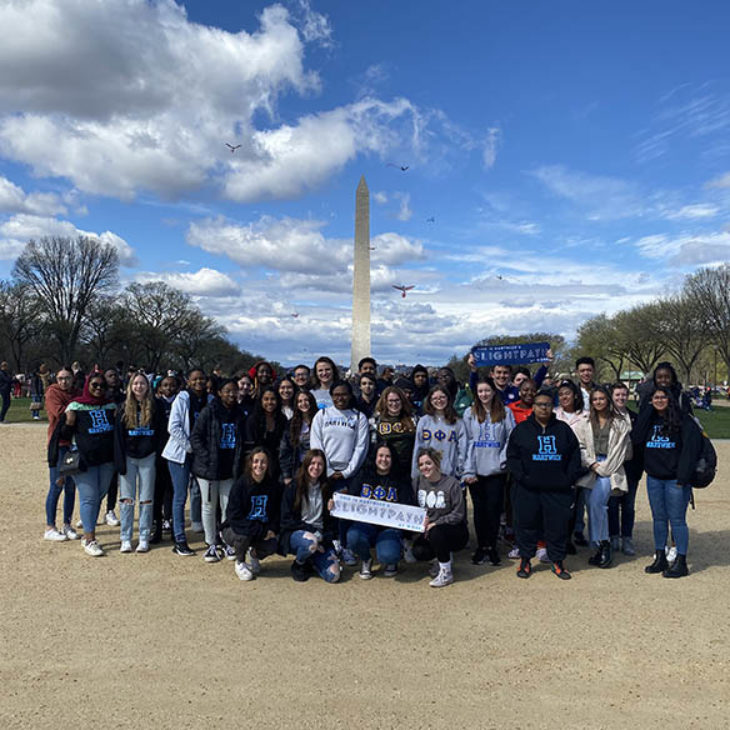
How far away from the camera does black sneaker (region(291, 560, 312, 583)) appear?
541cm

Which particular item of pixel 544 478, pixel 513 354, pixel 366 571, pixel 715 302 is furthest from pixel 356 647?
pixel 715 302

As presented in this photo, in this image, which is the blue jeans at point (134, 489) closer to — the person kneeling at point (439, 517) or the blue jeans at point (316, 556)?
the blue jeans at point (316, 556)

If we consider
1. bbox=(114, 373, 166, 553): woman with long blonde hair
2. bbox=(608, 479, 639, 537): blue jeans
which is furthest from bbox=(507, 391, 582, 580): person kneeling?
bbox=(114, 373, 166, 553): woman with long blonde hair

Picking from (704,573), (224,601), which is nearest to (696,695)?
(704,573)

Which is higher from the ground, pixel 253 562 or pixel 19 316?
pixel 19 316

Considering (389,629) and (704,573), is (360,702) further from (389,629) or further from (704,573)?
(704,573)

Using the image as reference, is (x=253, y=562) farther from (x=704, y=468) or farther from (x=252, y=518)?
(x=704, y=468)

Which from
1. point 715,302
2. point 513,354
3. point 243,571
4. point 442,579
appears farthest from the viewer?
point 715,302

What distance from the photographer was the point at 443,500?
18.0 feet

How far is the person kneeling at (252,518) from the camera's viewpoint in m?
5.47

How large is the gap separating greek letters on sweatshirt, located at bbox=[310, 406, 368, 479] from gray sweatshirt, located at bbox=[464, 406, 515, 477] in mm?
1013

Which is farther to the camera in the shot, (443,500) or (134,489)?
(134,489)

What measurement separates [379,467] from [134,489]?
2.55 meters

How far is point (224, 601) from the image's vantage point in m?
4.91
